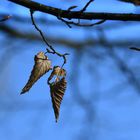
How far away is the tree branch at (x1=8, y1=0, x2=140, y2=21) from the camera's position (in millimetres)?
927

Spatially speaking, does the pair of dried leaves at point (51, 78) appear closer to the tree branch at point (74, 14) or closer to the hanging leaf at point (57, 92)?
the hanging leaf at point (57, 92)

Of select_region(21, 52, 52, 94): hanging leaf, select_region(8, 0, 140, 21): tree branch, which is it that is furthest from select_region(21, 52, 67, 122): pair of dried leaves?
select_region(8, 0, 140, 21): tree branch

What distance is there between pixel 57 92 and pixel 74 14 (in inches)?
7.5

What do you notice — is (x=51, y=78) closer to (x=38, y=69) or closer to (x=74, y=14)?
(x=38, y=69)

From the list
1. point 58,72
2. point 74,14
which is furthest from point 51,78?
point 74,14

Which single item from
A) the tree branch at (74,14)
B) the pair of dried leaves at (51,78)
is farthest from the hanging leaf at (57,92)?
the tree branch at (74,14)

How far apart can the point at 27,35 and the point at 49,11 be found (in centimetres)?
349

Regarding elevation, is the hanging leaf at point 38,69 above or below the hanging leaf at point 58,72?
above

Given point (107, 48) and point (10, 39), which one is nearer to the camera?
point (107, 48)

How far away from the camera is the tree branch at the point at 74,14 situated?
927 mm

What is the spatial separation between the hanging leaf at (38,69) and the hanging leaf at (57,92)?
4 centimetres

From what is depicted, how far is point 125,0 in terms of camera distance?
0.99 metres

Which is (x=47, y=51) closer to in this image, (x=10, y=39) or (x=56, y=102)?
(x=56, y=102)

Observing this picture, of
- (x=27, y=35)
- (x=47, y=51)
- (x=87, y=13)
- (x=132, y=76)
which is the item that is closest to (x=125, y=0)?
(x=87, y=13)
